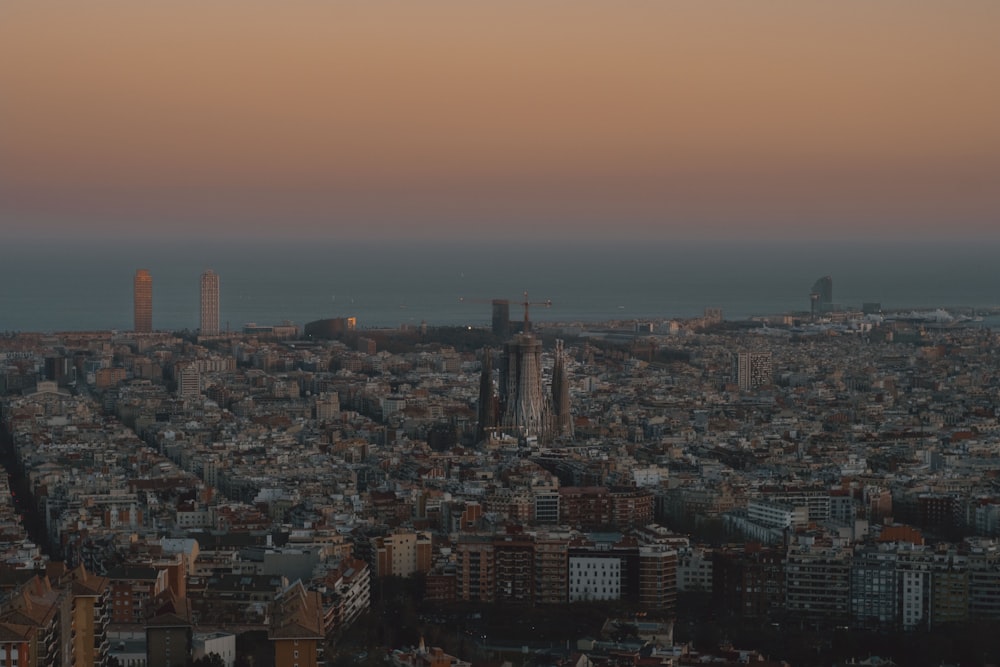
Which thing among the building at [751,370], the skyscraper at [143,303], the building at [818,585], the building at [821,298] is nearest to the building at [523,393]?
the building at [751,370]

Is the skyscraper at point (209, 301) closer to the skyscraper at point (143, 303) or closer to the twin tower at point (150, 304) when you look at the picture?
the twin tower at point (150, 304)

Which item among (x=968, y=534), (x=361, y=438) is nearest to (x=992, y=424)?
(x=361, y=438)

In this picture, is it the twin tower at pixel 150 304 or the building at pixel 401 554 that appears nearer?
the building at pixel 401 554

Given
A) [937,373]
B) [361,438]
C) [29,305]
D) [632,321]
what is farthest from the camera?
[29,305]

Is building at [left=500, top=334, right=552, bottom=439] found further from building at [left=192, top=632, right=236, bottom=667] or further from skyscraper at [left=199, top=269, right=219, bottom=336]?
skyscraper at [left=199, top=269, right=219, bottom=336]

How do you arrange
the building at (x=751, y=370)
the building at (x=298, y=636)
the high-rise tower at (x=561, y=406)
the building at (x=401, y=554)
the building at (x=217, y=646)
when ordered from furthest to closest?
the building at (x=751, y=370) → the high-rise tower at (x=561, y=406) → the building at (x=401, y=554) → the building at (x=217, y=646) → the building at (x=298, y=636)

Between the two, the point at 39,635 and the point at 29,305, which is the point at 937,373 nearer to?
the point at 39,635

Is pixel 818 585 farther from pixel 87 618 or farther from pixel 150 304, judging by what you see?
pixel 150 304

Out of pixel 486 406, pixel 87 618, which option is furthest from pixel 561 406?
pixel 87 618
